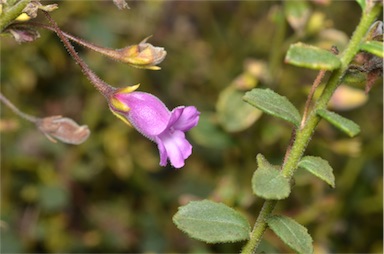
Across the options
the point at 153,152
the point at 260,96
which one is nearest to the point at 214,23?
the point at 153,152

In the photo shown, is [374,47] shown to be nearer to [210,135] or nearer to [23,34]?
[23,34]

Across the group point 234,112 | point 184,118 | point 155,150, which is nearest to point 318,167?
point 184,118

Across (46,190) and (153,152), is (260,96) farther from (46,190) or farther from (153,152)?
(153,152)

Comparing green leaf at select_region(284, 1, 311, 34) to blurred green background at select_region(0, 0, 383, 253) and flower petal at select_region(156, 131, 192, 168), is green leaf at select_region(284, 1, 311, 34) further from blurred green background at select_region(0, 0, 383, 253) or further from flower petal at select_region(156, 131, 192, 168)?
flower petal at select_region(156, 131, 192, 168)

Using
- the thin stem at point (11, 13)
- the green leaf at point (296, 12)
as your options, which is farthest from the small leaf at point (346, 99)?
the thin stem at point (11, 13)

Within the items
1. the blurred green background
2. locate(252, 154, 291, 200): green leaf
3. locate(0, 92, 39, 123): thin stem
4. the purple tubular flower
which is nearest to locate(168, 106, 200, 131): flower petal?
the purple tubular flower
